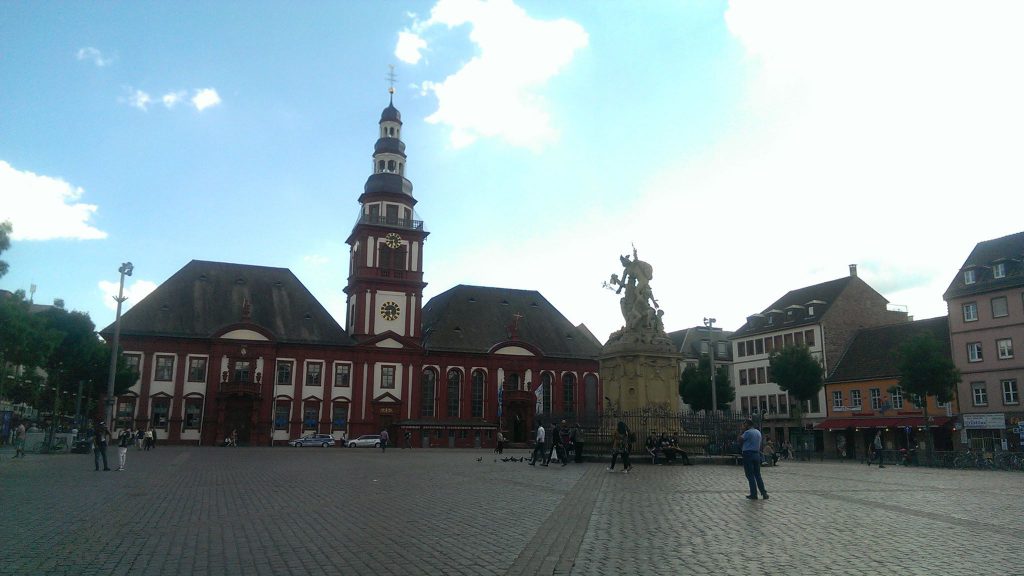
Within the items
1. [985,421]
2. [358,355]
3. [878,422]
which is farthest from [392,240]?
[985,421]

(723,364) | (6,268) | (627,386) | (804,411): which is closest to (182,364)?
(6,268)

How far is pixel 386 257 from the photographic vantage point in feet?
246

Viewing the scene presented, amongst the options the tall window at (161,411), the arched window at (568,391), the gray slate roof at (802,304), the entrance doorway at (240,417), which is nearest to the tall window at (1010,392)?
the gray slate roof at (802,304)

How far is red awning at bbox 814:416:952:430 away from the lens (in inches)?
2235

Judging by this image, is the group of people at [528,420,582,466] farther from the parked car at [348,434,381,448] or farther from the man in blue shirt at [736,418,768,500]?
the parked car at [348,434,381,448]

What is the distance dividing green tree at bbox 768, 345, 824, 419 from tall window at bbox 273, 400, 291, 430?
137 feet

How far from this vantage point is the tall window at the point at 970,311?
5547 centimetres

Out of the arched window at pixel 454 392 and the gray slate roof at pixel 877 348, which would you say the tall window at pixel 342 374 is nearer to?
the arched window at pixel 454 392

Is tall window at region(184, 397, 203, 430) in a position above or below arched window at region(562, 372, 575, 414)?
below

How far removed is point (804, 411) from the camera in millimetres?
69938

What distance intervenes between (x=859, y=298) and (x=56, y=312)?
215ft

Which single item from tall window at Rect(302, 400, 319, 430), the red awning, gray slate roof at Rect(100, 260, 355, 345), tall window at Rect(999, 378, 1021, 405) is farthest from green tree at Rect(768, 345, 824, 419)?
tall window at Rect(302, 400, 319, 430)

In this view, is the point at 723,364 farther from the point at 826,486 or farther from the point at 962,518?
the point at 962,518

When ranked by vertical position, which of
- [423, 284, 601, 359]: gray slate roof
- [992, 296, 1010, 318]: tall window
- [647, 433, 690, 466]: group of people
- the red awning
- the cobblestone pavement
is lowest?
the cobblestone pavement
